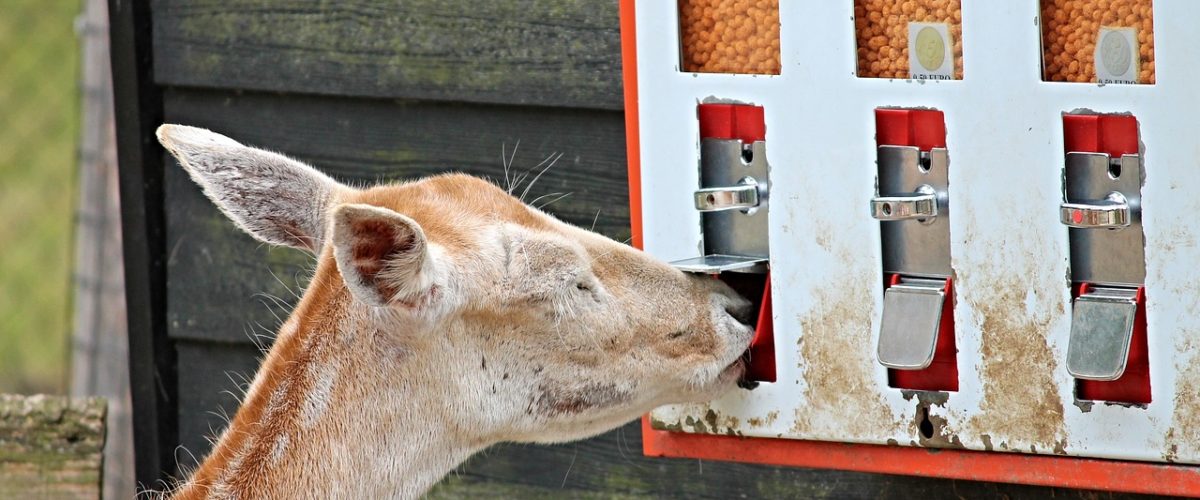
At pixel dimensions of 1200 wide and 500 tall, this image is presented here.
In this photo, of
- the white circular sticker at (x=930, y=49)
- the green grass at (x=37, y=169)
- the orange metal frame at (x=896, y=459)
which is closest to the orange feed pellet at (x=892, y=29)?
the white circular sticker at (x=930, y=49)

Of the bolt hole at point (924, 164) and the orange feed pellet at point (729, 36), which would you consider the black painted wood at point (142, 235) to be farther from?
the bolt hole at point (924, 164)

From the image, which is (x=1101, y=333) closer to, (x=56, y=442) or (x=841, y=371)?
(x=841, y=371)

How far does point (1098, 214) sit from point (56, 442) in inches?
86.4

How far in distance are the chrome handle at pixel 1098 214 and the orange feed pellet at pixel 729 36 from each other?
614 mm

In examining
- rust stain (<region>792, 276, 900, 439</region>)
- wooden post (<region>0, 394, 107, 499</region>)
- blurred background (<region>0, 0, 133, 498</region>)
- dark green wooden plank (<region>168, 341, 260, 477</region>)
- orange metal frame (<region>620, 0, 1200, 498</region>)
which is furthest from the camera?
blurred background (<region>0, 0, 133, 498</region>)

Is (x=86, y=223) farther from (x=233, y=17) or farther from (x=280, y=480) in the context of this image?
(x=280, y=480)

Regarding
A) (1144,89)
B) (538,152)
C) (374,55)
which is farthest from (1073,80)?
(374,55)

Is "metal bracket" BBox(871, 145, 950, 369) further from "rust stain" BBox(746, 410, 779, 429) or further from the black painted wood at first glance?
the black painted wood

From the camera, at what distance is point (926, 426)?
2.64 m

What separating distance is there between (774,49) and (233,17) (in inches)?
63.3

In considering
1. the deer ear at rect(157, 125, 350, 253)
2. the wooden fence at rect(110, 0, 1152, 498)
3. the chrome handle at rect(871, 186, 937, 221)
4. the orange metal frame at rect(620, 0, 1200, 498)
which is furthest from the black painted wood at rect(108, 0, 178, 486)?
the chrome handle at rect(871, 186, 937, 221)

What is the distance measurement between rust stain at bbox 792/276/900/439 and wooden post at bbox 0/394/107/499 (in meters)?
1.53

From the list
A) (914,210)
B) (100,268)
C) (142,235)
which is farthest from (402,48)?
(100,268)

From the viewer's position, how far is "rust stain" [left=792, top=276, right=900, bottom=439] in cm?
267
